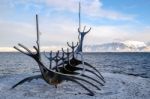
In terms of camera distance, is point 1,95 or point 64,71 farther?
point 64,71

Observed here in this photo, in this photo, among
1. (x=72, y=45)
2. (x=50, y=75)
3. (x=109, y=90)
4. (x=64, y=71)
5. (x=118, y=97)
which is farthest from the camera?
(x=72, y=45)

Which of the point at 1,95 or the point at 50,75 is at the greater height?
the point at 50,75

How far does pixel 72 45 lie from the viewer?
2392 centimetres

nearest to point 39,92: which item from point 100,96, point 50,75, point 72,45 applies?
point 50,75

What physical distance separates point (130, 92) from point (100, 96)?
107 inches

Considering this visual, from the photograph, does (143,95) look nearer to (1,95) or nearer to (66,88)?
(66,88)

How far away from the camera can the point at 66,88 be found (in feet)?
68.3

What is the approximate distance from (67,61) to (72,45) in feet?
4.30

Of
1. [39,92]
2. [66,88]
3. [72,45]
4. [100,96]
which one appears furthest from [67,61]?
[100,96]

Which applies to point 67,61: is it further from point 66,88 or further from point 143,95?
point 143,95

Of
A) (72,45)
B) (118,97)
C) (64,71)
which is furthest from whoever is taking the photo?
(72,45)

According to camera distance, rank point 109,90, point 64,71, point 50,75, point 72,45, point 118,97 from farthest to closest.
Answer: point 72,45 → point 64,71 → point 109,90 → point 50,75 → point 118,97

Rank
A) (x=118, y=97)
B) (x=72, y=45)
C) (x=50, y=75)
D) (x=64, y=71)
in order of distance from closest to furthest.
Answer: (x=118, y=97)
(x=50, y=75)
(x=64, y=71)
(x=72, y=45)

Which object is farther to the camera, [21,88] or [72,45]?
[72,45]
